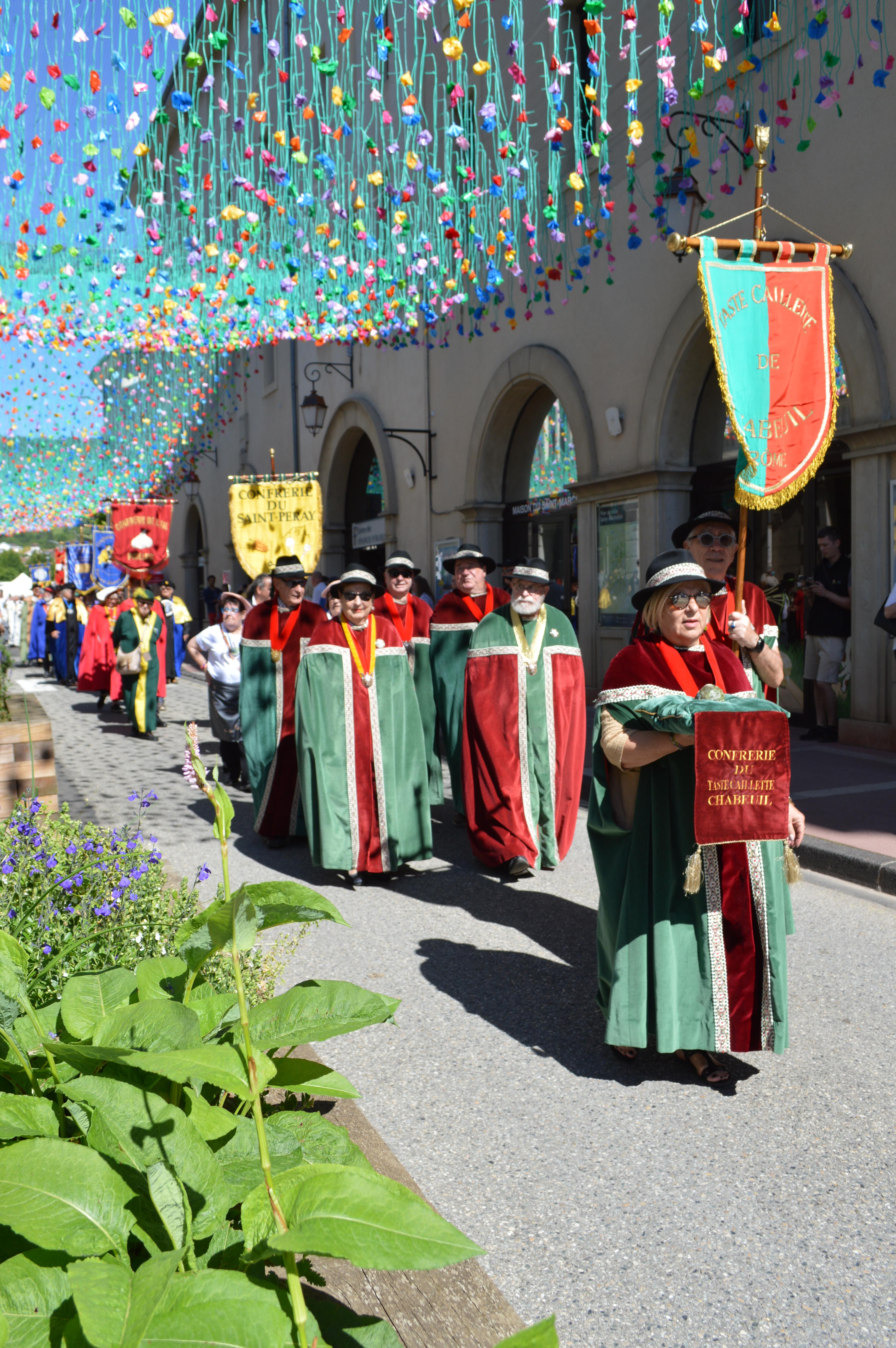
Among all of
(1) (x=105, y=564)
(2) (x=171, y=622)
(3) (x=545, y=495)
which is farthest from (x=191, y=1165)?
(1) (x=105, y=564)

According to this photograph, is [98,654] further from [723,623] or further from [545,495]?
[723,623]

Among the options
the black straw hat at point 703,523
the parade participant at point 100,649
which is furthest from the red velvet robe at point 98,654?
the black straw hat at point 703,523

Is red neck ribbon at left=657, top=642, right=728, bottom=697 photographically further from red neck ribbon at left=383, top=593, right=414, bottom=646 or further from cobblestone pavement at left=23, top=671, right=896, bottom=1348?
red neck ribbon at left=383, top=593, right=414, bottom=646

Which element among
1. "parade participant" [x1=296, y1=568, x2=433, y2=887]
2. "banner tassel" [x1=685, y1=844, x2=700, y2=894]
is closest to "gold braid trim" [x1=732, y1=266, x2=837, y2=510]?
"banner tassel" [x1=685, y1=844, x2=700, y2=894]

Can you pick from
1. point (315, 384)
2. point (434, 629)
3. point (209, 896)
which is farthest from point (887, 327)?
point (315, 384)

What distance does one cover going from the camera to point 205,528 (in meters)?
35.3

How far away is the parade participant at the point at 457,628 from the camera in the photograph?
7.88 m

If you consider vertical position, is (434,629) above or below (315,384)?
below

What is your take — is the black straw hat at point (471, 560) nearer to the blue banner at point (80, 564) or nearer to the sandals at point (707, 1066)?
the sandals at point (707, 1066)

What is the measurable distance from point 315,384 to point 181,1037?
2334 centimetres

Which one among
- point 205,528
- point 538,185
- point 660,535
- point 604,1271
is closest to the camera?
point 604,1271

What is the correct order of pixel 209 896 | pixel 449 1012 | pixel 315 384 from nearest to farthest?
1. pixel 449 1012
2. pixel 209 896
3. pixel 315 384

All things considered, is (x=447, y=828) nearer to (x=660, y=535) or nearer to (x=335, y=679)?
(x=335, y=679)

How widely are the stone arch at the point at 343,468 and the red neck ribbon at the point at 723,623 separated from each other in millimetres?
15482
